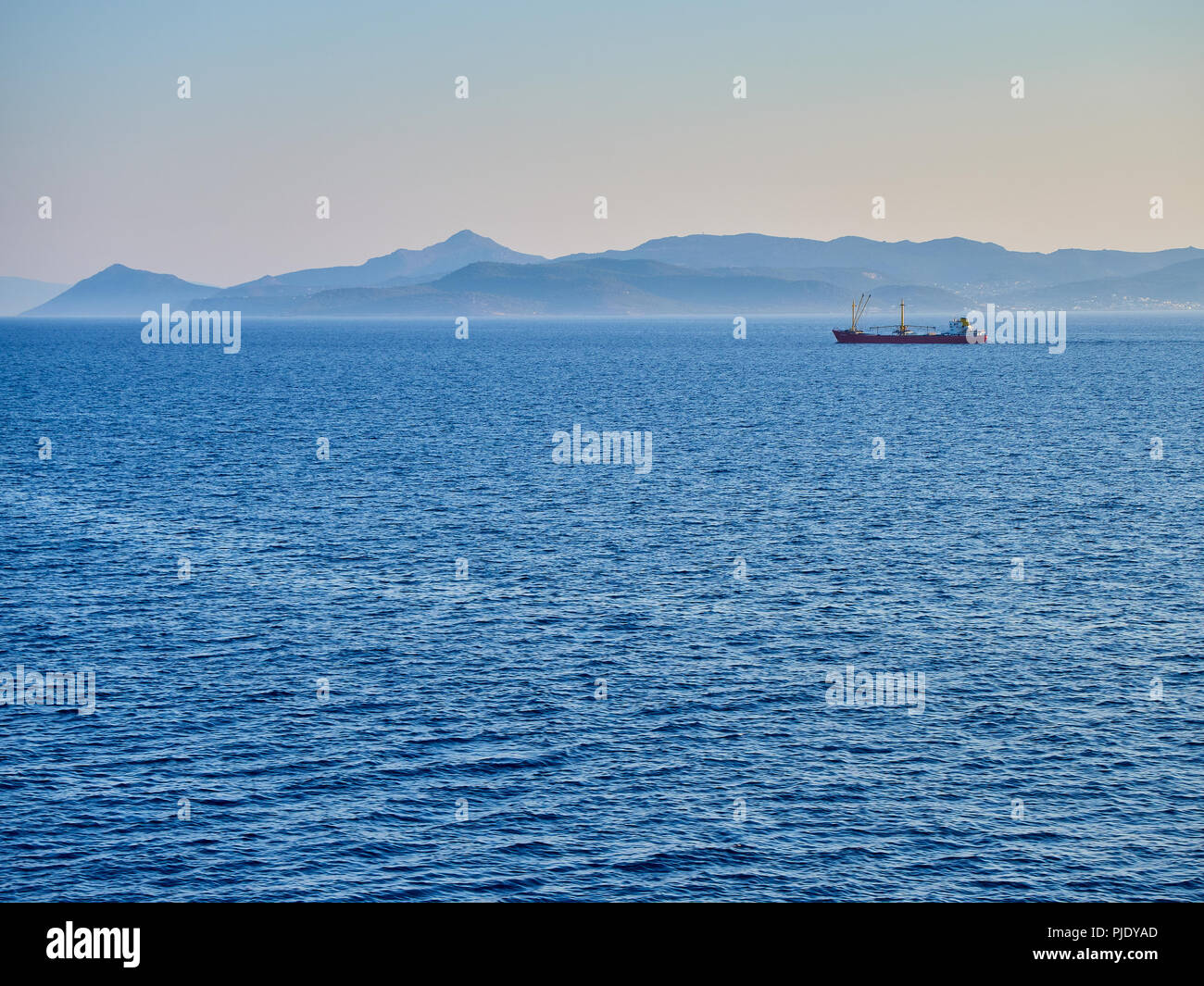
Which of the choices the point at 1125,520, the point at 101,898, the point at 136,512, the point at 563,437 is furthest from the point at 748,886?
the point at 563,437

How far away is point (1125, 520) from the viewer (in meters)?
102

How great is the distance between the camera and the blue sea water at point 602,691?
4388cm

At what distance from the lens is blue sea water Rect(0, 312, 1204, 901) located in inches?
1727

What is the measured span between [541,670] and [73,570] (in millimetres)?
40085

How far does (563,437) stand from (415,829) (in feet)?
385

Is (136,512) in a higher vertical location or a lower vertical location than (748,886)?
higher

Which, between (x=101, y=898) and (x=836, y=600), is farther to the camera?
(x=836, y=600)

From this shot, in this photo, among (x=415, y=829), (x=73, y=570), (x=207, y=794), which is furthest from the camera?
(x=73, y=570)

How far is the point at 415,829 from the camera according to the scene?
4578 cm

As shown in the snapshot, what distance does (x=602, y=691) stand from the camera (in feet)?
199
